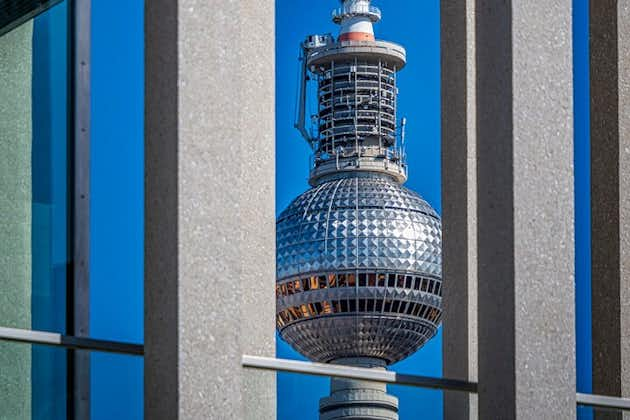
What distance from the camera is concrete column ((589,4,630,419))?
705cm

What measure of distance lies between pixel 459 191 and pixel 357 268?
76528 millimetres

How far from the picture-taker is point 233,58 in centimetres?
540

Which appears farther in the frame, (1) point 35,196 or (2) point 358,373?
(1) point 35,196

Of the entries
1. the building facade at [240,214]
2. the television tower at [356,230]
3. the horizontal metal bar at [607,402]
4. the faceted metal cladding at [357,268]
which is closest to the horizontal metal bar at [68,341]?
the building facade at [240,214]

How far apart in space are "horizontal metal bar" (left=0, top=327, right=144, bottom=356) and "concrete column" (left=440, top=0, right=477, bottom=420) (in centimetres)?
229

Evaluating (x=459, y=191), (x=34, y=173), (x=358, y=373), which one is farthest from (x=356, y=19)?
(x=358, y=373)

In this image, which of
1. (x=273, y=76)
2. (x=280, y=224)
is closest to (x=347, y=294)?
(x=280, y=224)

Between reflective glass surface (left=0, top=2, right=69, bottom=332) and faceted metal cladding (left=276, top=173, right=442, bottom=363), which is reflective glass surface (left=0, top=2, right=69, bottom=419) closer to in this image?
reflective glass surface (left=0, top=2, right=69, bottom=332)

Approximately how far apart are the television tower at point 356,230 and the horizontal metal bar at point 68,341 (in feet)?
238

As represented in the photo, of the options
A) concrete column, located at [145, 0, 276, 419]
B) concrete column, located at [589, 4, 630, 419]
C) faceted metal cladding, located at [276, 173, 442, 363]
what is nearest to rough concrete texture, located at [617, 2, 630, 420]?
concrete column, located at [589, 4, 630, 419]

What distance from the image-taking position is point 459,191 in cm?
745

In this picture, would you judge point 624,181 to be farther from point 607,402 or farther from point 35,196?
point 35,196

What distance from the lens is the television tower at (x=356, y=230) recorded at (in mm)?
83688

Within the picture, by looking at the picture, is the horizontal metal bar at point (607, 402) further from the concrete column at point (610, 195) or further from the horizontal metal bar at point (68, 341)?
the horizontal metal bar at point (68, 341)
